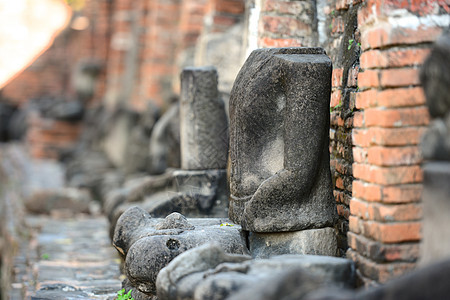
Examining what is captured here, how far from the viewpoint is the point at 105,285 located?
184 inches

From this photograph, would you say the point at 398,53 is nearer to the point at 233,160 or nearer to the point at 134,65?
the point at 233,160

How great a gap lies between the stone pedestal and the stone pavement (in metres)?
2.45

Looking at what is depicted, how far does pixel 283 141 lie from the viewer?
3594 millimetres

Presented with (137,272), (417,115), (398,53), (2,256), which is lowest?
(2,256)

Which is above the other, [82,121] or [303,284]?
[303,284]

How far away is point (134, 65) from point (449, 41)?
10.6 meters

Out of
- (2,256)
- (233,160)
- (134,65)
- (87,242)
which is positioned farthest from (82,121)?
(233,160)

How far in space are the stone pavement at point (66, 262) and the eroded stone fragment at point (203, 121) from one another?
113 cm

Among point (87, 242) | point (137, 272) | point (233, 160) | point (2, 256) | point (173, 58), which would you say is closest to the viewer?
point (137, 272)

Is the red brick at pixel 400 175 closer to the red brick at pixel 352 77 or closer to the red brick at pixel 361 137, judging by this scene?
the red brick at pixel 361 137

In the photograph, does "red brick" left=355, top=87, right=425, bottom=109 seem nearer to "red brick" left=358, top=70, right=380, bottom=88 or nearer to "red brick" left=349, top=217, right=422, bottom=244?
"red brick" left=358, top=70, right=380, bottom=88

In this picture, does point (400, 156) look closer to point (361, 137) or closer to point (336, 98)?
point (361, 137)

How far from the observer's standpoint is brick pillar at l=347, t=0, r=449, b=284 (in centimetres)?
281

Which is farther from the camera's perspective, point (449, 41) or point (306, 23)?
point (306, 23)
